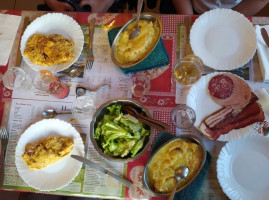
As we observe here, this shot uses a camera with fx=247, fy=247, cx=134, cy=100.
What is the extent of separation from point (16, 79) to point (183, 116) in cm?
107

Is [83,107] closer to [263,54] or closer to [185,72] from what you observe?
[185,72]

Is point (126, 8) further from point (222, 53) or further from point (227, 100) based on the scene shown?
point (227, 100)

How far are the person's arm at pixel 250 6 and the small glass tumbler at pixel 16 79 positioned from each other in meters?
1.62

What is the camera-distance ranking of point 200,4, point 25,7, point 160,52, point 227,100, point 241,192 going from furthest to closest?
1. point 25,7
2. point 200,4
3. point 160,52
4. point 227,100
5. point 241,192

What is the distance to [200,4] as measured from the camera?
196 cm

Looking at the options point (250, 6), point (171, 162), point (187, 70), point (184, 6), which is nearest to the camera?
point (171, 162)

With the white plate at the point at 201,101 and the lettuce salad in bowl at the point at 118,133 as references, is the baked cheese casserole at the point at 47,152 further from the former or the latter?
the white plate at the point at 201,101

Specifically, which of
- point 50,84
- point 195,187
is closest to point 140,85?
Result: point 50,84

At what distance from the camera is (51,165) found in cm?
143

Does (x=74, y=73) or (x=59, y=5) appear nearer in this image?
(x=74, y=73)

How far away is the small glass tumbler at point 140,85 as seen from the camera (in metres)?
1.52

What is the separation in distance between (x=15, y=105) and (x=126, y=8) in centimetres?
160

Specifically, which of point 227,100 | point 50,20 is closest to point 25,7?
A: point 50,20

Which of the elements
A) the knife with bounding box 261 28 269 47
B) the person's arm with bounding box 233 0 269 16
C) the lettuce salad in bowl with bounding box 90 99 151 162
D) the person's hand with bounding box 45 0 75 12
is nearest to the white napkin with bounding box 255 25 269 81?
the knife with bounding box 261 28 269 47
